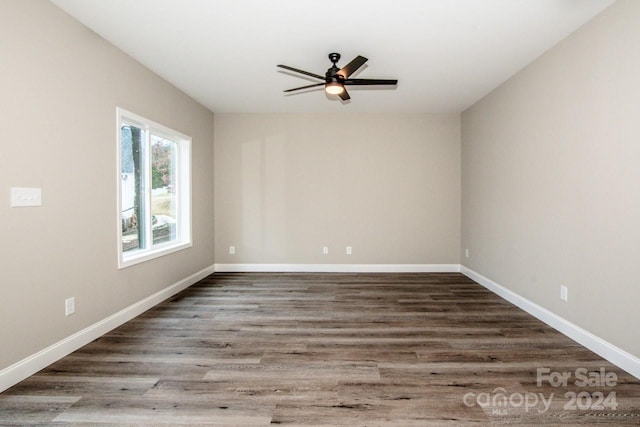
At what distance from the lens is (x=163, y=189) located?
14.0 ft

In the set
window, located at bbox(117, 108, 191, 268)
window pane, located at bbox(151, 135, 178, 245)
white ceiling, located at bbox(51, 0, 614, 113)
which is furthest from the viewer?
window pane, located at bbox(151, 135, 178, 245)

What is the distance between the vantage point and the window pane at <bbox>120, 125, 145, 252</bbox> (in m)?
3.40

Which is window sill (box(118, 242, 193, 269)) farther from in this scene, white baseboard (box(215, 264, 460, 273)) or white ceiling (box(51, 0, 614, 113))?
white ceiling (box(51, 0, 614, 113))

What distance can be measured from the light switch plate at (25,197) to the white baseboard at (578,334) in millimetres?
4347

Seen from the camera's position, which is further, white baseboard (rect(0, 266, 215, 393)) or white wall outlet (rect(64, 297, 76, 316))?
white wall outlet (rect(64, 297, 76, 316))

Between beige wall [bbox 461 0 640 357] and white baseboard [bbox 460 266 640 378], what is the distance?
0.17ft

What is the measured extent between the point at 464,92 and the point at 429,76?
33.8 inches

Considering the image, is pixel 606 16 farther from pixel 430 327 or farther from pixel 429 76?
pixel 430 327

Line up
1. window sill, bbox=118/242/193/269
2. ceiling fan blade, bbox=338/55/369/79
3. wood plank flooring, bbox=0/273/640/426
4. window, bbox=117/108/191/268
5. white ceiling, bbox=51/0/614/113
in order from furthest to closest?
window, bbox=117/108/191/268, window sill, bbox=118/242/193/269, ceiling fan blade, bbox=338/55/369/79, white ceiling, bbox=51/0/614/113, wood plank flooring, bbox=0/273/640/426

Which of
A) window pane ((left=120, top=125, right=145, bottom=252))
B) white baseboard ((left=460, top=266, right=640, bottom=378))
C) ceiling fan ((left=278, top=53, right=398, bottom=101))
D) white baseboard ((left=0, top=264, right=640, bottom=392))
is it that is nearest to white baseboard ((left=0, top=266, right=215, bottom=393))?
white baseboard ((left=0, top=264, right=640, bottom=392))

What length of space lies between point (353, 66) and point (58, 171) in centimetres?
259

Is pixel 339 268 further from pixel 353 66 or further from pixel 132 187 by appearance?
pixel 353 66

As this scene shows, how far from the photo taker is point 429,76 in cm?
386

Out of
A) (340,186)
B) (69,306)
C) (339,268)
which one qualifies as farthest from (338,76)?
(339,268)
